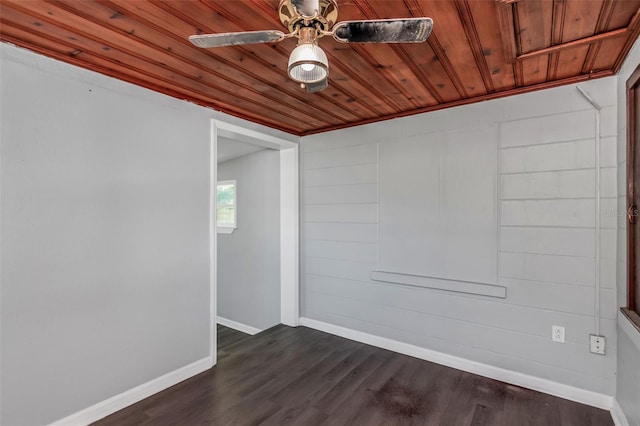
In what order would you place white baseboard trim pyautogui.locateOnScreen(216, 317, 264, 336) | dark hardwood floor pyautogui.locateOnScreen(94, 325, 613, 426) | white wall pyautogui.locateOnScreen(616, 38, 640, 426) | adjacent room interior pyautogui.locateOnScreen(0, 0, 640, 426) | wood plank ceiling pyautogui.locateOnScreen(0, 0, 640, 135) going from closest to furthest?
wood plank ceiling pyautogui.locateOnScreen(0, 0, 640, 135) → adjacent room interior pyautogui.locateOnScreen(0, 0, 640, 426) → white wall pyautogui.locateOnScreen(616, 38, 640, 426) → dark hardwood floor pyautogui.locateOnScreen(94, 325, 613, 426) → white baseboard trim pyautogui.locateOnScreen(216, 317, 264, 336)

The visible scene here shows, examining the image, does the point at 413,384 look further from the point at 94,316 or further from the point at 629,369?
the point at 94,316

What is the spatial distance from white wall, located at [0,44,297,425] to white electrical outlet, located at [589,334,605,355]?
2.96 m

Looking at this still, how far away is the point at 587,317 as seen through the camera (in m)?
2.13

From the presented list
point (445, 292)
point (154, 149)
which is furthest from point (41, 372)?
point (445, 292)

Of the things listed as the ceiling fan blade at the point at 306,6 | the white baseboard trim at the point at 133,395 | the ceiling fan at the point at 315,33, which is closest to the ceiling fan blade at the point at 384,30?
the ceiling fan at the point at 315,33

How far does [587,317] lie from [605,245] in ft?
1.72

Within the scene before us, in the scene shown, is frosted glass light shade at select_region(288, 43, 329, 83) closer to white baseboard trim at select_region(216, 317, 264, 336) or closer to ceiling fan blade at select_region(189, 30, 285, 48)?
ceiling fan blade at select_region(189, 30, 285, 48)

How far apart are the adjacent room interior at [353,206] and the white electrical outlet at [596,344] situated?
3cm

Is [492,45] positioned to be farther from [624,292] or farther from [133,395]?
[133,395]

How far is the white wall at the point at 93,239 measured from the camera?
171 cm

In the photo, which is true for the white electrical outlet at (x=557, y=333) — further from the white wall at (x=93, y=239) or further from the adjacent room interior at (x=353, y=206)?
the white wall at (x=93, y=239)

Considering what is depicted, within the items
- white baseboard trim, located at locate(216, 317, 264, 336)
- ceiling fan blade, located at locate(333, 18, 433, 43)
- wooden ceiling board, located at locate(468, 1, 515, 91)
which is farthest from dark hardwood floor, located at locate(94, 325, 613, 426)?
wooden ceiling board, located at locate(468, 1, 515, 91)

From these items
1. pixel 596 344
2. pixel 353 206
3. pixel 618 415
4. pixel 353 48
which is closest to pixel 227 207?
pixel 353 206

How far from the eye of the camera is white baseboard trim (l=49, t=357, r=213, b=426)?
1.92 meters
